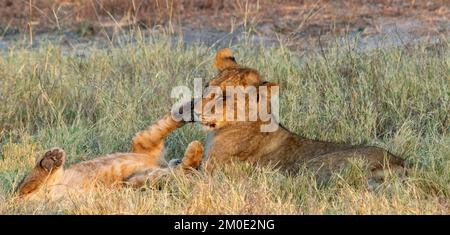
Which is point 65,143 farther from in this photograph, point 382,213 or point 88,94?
point 382,213

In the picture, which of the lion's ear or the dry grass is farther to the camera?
the dry grass

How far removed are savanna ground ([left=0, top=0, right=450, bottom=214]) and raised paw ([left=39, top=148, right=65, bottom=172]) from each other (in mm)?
200

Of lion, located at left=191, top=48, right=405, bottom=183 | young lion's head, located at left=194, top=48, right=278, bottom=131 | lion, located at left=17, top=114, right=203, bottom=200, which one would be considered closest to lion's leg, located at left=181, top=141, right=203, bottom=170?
lion, located at left=17, top=114, right=203, bottom=200

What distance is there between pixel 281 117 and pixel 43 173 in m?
2.11

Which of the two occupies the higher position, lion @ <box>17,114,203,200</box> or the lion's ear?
the lion's ear

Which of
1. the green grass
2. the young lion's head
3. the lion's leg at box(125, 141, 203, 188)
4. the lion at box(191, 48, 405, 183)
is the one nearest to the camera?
the green grass

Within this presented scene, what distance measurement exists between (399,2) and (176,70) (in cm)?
497

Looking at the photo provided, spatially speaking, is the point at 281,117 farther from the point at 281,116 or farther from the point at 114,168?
the point at 114,168

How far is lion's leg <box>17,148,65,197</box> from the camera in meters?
5.42

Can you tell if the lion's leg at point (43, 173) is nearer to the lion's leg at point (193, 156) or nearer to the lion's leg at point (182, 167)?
the lion's leg at point (182, 167)

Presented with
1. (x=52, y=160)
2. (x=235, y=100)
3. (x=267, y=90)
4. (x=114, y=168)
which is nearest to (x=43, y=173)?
(x=52, y=160)

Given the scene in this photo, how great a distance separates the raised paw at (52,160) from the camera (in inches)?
216

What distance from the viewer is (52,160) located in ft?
18.0

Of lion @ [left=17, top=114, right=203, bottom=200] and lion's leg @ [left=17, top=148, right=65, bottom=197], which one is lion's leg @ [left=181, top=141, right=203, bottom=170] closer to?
lion @ [left=17, top=114, right=203, bottom=200]
